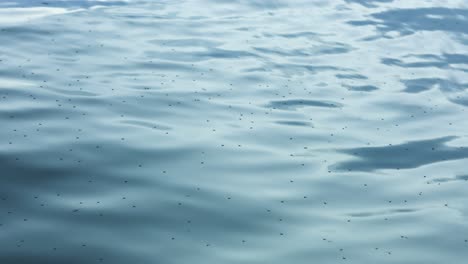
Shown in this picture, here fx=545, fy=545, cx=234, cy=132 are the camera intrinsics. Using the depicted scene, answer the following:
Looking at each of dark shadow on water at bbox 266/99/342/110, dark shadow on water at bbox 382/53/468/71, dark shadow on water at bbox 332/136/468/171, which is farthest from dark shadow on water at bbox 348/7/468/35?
dark shadow on water at bbox 332/136/468/171

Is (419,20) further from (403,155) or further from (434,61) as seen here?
(403,155)

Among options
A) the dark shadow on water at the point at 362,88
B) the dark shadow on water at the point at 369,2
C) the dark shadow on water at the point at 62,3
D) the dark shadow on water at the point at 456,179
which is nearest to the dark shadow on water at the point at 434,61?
the dark shadow on water at the point at 362,88

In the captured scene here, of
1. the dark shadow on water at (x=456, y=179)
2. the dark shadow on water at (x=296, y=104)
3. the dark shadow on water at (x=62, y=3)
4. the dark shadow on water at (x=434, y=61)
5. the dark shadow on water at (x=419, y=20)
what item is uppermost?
the dark shadow on water at (x=62, y=3)

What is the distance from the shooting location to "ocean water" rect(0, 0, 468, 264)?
4.47m

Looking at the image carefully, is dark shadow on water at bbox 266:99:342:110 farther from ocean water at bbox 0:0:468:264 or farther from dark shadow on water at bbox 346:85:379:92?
dark shadow on water at bbox 346:85:379:92

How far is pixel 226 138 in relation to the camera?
5945mm

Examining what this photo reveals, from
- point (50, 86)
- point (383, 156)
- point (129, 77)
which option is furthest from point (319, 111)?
point (50, 86)

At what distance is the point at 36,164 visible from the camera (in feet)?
17.1

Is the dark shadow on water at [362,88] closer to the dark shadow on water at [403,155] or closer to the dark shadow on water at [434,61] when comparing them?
the dark shadow on water at [434,61]

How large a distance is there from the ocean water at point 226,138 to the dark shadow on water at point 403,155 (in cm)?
2

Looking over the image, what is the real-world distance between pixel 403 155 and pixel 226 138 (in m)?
1.92

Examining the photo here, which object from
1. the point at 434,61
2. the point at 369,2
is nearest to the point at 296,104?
the point at 434,61

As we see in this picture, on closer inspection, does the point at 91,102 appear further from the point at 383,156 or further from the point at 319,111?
the point at 383,156

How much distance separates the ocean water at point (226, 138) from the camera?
14.7 ft
